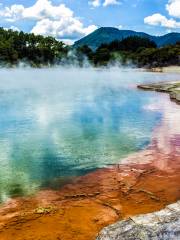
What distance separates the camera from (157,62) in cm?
10519

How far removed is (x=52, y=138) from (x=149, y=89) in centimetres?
2608

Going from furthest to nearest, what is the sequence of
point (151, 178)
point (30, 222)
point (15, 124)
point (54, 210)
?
1. point (15, 124)
2. point (151, 178)
3. point (54, 210)
4. point (30, 222)

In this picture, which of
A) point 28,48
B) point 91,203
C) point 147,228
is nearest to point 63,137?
point 91,203

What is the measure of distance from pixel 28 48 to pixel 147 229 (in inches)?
4027

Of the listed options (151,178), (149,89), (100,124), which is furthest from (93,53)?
(151,178)

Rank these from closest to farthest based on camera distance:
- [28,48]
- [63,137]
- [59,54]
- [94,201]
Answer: [94,201] < [63,137] < [28,48] < [59,54]

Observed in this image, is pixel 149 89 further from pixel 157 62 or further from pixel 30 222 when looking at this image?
pixel 157 62

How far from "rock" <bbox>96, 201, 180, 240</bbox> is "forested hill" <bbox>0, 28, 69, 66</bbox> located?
92.6 m

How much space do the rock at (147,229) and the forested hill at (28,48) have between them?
9259 cm

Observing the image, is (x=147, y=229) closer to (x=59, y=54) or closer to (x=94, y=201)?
(x=94, y=201)

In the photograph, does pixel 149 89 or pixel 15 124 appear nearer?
pixel 15 124

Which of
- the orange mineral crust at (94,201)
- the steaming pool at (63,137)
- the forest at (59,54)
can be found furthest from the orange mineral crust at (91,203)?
the forest at (59,54)

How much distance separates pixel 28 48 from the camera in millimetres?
104875

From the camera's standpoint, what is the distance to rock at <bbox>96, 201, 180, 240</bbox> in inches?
243
